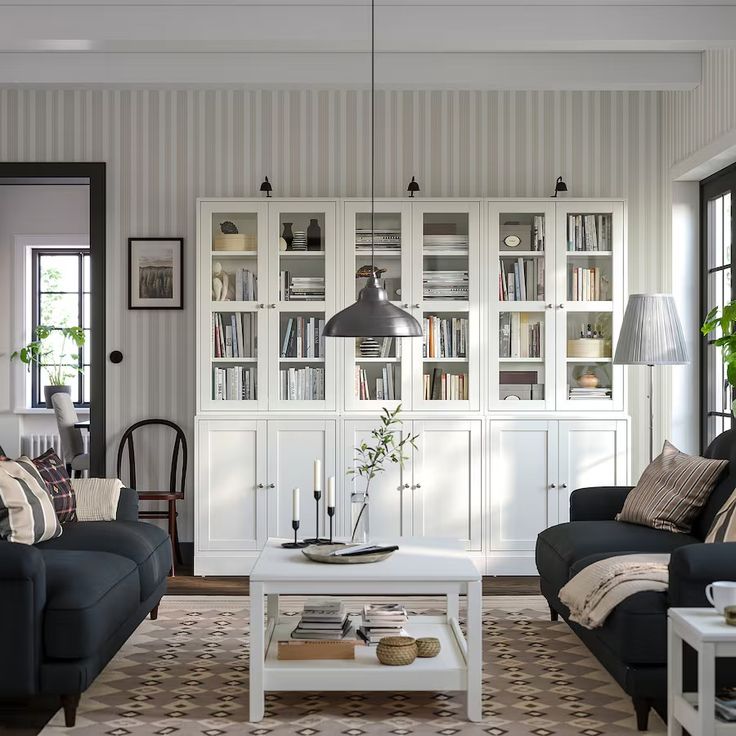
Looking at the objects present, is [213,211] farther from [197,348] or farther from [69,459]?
[69,459]

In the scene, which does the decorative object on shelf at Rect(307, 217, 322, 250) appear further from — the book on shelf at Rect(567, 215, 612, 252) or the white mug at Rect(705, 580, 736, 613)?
the white mug at Rect(705, 580, 736, 613)

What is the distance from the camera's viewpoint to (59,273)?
9.33 metres

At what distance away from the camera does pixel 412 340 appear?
5.91 metres

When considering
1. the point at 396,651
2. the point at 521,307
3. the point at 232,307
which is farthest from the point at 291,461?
the point at 396,651

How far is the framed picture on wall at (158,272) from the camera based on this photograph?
6305 millimetres

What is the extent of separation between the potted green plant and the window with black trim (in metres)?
0.02

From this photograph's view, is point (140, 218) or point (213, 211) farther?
point (140, 218)

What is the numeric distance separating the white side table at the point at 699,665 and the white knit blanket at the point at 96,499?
2.70 meters

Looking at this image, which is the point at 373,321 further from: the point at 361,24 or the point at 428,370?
the point at 428,370

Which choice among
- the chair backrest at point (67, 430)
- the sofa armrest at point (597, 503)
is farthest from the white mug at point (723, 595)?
the chair backrest at point (67, 430)

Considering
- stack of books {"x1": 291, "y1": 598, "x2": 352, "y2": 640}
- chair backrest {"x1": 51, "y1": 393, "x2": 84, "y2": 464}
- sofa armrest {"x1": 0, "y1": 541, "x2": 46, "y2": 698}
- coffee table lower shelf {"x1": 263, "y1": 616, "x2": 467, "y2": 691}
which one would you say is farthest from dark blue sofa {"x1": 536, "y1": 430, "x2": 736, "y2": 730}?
chair backrest {"x1": 51, "y1": 393, "x2": 84, "y2": 464}

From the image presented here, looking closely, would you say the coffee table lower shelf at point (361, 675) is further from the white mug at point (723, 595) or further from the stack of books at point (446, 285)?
the stack of books at point (446, 285)

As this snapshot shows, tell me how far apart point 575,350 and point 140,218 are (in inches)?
107

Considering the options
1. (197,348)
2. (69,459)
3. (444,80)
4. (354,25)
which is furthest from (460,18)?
(69,459)
